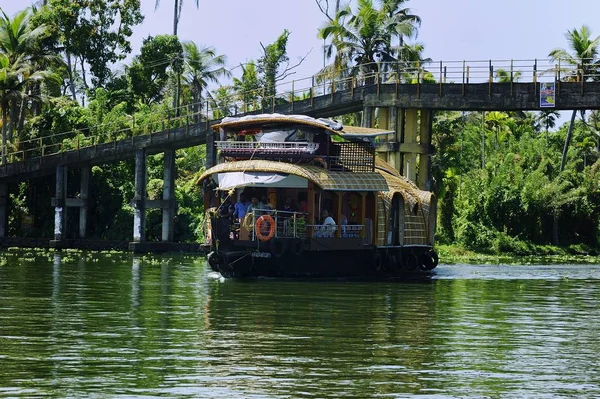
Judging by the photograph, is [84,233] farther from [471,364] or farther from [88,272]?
[471,364]

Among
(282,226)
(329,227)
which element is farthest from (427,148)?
(282,226)

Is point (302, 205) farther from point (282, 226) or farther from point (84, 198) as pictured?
point (84, 198)

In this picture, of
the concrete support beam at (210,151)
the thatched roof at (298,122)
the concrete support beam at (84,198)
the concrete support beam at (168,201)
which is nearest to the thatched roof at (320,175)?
the thatched roof at (298,122)

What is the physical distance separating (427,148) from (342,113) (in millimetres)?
4430

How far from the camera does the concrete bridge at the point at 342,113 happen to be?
150 ft

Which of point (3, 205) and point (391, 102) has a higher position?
point (391, 102)

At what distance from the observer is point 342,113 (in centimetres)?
5181

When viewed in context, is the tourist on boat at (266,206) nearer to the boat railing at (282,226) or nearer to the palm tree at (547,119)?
the boat railing at (282,226)

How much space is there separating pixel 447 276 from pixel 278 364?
73.6 ft

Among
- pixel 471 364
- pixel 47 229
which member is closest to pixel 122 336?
pixel 471 364

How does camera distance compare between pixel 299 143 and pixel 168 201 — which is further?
pixel 168 201

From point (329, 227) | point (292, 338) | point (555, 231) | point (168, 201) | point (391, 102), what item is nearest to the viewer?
point (292, 338)

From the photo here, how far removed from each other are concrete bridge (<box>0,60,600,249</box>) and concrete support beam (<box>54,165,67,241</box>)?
0.15 ft

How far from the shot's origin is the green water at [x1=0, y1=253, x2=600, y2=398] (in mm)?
15586
